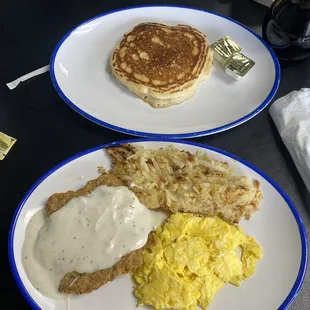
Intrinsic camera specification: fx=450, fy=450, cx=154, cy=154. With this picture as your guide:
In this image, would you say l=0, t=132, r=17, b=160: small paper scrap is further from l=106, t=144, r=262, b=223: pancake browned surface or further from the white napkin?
the white napkin

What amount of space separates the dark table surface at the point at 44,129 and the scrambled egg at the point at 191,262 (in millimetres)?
235

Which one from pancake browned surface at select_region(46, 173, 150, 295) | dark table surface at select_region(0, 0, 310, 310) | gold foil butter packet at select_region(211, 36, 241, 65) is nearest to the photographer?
pancake browned surface at select_region(46, 173, 150, 295)

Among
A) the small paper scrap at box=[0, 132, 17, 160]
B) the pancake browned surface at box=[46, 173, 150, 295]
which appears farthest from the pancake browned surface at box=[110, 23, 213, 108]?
the pancake browned surface at box=[46, 173, 150, 295]

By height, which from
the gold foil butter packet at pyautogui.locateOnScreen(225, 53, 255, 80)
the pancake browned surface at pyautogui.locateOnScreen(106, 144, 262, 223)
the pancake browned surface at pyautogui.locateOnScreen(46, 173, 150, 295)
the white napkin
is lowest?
the pancake browned surface at pyautogui.locateOnScreen(46, 173, 150, 295)

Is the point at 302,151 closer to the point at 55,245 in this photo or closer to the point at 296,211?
the point at 296,211

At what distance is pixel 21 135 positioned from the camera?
5.83 ft

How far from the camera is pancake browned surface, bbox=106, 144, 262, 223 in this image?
4.94 ft

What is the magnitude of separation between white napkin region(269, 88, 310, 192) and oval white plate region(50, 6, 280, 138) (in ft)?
0.23

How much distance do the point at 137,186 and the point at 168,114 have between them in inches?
16.6

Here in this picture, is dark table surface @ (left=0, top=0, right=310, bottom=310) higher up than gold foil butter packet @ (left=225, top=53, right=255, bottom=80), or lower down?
lower down

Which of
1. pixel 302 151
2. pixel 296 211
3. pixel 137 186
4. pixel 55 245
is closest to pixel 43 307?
pixel 55 245

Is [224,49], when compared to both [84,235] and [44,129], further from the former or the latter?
[84,235]

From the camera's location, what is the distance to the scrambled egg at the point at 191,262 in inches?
52.8

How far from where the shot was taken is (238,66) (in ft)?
6.49
